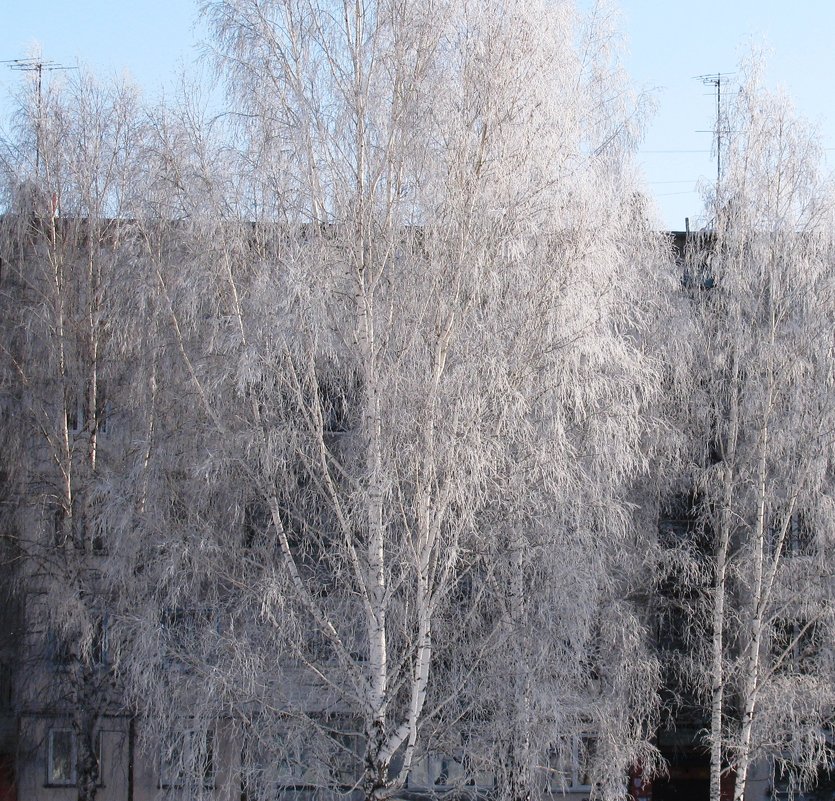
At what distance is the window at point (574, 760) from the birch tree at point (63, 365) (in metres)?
6.19

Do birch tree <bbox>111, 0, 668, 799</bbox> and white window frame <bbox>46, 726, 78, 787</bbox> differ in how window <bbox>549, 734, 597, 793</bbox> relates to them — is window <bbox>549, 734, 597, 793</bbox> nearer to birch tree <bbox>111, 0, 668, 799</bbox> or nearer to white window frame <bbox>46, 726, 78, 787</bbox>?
birch tree <bbox>111, 0, 668, 799</bbox>

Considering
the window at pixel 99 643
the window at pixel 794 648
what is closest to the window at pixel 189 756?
the window at pixel 99 643

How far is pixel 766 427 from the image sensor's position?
49.9 ft

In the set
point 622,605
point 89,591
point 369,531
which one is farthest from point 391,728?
point 89,591

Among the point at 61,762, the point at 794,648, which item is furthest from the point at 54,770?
the point at 794,648

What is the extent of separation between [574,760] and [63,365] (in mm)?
8803

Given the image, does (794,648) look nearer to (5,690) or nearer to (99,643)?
(99,643)

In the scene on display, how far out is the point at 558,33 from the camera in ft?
42.4

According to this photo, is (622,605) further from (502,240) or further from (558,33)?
(558,33)

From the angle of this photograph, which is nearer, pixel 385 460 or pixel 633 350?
pixel 385 460

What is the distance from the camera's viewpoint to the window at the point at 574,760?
476 inches

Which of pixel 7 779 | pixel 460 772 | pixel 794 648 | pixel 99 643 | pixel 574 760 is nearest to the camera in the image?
pixel 460 772

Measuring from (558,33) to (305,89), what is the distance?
3.01 metres

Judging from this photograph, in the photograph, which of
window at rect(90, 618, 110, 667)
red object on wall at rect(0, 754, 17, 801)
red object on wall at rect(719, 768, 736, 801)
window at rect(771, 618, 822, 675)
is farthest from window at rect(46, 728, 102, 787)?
window at rect(771, 618, 822, 675)
